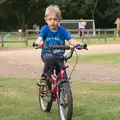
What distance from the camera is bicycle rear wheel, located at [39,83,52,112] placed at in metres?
6.50

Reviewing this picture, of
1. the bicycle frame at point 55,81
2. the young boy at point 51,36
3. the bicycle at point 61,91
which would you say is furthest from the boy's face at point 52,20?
the bicycle frame at point 55,81

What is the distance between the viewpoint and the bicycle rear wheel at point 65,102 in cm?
563

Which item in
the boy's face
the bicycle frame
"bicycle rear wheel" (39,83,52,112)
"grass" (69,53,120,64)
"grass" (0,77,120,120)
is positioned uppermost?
the boy's face

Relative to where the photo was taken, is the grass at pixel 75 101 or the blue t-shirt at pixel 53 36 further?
the grass at pixel 75 101

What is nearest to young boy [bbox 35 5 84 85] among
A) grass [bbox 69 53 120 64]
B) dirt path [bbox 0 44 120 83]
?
dirt path [bbox 0 44 120 83]

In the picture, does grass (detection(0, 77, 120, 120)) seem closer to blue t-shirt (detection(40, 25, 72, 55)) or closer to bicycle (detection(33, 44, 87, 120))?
bicycle (detection(33, 44, 87, 120))

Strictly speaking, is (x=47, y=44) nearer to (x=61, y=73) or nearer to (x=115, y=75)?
(x=61, y=73)

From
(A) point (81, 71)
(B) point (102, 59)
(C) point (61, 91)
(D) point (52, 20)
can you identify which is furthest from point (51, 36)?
(B) point (102, 59)

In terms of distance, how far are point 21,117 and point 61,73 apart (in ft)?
3.29

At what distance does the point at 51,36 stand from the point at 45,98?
1121mm

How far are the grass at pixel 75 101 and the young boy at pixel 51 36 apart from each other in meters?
0.80

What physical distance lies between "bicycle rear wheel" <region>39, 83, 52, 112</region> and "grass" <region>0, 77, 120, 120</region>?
10 cm

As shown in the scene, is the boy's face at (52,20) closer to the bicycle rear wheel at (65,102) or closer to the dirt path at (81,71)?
the bicycle rear wheel at (65,102)

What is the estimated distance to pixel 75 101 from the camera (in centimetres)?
768
